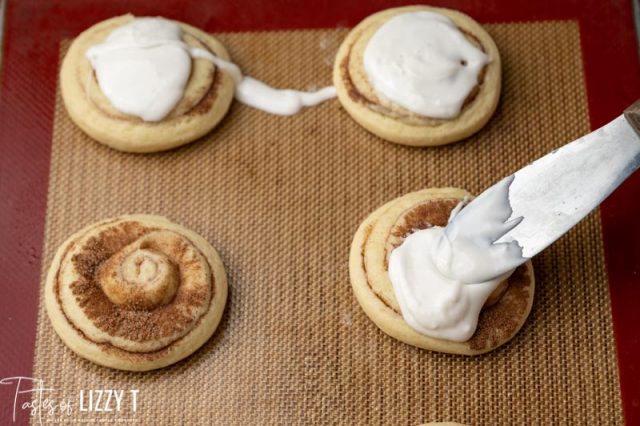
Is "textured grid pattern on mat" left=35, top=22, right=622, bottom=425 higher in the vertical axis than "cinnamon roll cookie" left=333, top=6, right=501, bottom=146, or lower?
lower

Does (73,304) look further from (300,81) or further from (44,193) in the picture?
(300,81)

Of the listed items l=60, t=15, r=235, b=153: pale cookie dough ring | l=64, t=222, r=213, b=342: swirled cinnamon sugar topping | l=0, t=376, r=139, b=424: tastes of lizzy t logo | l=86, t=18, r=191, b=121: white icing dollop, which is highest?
l=86, t=18, r=191, b=121: white icing dollop

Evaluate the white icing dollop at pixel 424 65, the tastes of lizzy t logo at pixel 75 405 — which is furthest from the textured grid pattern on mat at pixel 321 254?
the white icing dollop at pixel 424 65

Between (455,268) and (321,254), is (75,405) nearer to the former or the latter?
(321,254)

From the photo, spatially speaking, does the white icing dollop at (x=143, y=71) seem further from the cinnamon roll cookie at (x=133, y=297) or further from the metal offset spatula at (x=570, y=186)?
the metal offset spatula at (x=570, y=186)

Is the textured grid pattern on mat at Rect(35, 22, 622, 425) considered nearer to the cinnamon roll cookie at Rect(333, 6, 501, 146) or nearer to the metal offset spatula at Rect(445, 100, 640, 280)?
the cinnamon roll cookie at Rect(333, 6, 501, 146)

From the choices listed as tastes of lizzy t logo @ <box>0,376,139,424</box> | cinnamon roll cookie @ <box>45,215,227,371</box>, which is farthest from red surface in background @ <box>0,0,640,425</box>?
cinnamon roll cookie @ <box>45,215,227,371</box>
